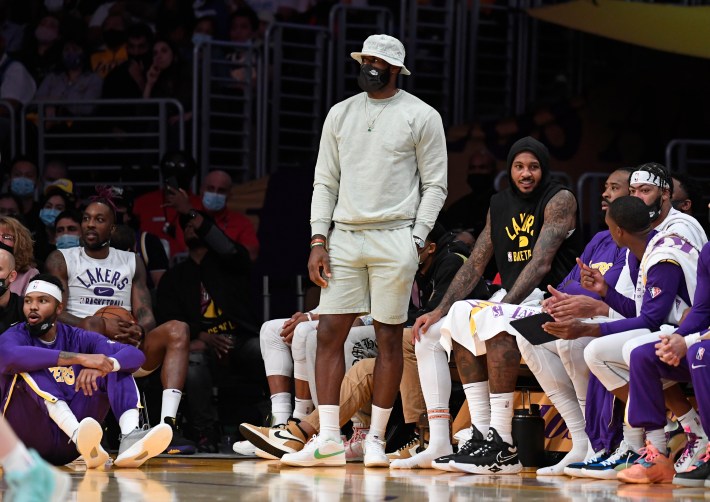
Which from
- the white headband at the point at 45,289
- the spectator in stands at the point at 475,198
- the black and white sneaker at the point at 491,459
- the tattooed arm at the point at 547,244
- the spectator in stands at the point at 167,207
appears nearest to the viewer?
the black and white sneaker at the point at 491,459

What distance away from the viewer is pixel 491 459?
657cm

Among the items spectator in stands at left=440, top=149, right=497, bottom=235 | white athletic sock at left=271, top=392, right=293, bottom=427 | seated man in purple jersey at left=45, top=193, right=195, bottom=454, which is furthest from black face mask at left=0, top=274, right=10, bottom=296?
spectator in stands at left=440, top=149, right=497, bottom=235

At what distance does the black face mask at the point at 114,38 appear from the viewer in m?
12.3

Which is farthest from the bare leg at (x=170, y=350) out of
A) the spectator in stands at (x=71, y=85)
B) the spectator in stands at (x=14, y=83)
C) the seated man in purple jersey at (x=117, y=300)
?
the spectator in stands at (x=14, y=83)

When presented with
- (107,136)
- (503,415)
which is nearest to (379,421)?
(503,415)

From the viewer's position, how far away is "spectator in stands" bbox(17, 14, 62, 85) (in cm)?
1238

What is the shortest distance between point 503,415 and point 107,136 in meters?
5.92

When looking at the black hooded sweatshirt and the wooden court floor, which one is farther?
the black hooded sweatshirt

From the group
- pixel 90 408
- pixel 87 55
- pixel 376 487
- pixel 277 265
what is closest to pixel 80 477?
pixel 90 408

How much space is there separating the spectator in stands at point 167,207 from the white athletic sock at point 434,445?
331 cm

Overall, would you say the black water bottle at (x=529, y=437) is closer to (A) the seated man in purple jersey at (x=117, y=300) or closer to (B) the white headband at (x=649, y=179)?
(B) the white headband at (x=649, y=179)

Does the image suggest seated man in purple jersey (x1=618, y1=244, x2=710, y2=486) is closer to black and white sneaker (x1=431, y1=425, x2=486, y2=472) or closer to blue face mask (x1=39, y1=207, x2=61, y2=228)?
black and white sneaker (x1=431, y1=425, x2=486, y2=472)

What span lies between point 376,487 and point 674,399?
156 cm

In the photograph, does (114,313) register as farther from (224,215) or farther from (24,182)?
(24,182)
